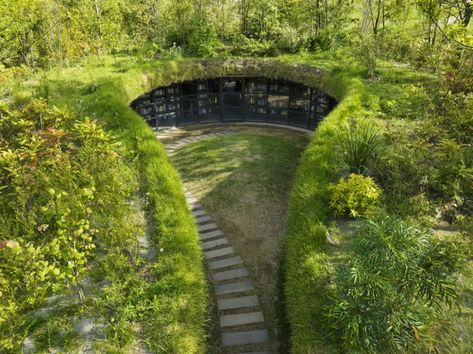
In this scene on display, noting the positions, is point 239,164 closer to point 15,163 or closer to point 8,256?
point 15,163

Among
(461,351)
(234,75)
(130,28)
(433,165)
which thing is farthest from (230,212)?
(130,28)

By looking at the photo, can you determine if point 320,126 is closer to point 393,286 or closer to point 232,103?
point 393,286

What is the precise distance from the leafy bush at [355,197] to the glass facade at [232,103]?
13527 mm

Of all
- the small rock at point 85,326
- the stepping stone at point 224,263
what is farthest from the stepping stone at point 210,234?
the small rock at point 85,326

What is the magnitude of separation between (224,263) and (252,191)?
12.3 feet

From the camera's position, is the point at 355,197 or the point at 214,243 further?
the point at 214,243

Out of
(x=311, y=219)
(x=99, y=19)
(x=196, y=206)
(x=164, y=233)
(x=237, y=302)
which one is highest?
(x=99, y=19)

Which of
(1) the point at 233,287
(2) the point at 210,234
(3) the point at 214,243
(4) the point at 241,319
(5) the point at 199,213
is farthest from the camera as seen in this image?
(5) the point at 199,213

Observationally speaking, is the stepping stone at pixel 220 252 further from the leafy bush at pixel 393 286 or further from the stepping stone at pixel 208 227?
the leafy bush at pixel 393 286

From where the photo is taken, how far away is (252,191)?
41.7 ft

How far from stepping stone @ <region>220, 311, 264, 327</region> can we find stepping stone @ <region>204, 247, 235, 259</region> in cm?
215

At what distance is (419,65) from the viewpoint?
17.6 meters

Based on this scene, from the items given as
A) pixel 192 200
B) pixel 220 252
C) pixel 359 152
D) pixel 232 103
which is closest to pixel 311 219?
pixel 359 152

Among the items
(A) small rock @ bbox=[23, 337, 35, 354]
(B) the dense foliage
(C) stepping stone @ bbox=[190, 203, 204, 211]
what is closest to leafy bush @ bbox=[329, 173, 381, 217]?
(C) stepping stone @ bbox=[190, 203, 204, 211]
